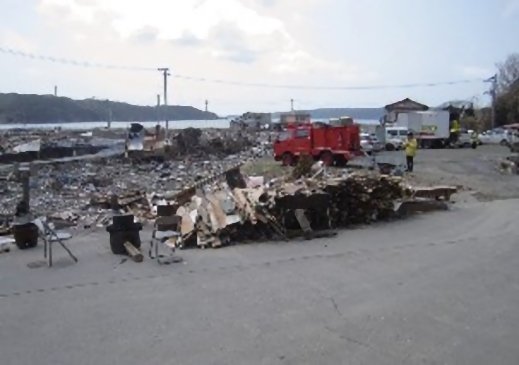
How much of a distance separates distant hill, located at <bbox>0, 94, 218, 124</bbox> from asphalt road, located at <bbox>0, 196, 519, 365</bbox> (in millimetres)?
106968

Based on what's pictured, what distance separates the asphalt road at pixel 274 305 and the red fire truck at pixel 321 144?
16669 mm

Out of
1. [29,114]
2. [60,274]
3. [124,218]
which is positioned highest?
[29,114]

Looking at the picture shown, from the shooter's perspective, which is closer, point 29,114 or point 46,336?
point 46,336

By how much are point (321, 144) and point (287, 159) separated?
1968mm

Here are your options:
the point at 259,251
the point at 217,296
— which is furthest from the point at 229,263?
the point at 217,296

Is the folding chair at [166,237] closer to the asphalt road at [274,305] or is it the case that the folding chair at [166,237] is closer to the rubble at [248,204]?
the rubble at [248,204]

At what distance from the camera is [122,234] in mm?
10750

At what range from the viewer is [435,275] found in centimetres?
871

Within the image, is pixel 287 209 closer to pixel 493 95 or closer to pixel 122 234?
pixel 122 234

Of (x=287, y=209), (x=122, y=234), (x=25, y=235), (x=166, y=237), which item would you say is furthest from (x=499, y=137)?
(x=25, y=235)

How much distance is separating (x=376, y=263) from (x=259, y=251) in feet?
7.70

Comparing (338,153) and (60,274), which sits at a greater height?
(338,153)

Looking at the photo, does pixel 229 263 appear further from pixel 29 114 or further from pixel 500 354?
pixel 29 114

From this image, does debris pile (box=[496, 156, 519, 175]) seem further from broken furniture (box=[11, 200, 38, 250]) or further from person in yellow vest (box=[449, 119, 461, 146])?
broken furniture (box=[11, 200, 38, 250])
